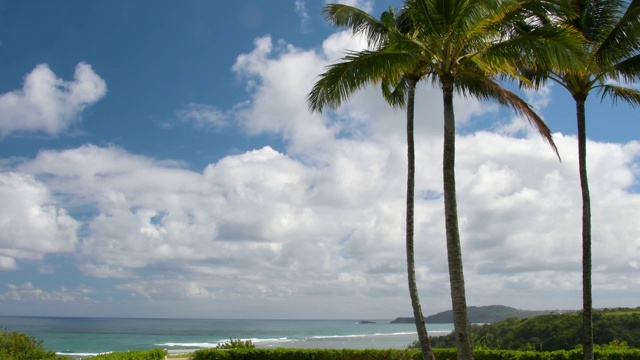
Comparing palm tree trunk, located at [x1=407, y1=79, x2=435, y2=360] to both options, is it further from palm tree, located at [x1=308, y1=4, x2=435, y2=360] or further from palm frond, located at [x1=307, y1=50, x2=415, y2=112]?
palm frond, located at [x1=307, y1=50, x2=415, y2=112]

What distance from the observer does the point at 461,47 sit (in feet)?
33.1

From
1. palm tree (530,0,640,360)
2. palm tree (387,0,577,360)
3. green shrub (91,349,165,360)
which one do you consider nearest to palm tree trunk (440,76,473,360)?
palm tree (387,0,577,360)

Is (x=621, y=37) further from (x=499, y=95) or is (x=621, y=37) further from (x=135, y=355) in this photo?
(x=135, y=355)

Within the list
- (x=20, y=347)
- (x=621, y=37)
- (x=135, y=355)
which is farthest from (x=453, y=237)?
(x=135, y=355)

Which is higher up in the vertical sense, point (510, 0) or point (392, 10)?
point (392, 10)

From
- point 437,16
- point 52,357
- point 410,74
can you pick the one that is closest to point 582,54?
point 437,16

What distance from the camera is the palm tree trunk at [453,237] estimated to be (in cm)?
942

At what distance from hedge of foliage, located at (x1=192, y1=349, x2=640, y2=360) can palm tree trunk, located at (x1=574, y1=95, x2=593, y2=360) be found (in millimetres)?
4311

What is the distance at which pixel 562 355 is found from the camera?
16266 mm

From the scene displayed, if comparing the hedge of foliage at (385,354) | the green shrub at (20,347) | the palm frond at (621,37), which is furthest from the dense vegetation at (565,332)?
the green shrub at (20,347)

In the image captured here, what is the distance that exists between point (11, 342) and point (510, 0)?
1295cm

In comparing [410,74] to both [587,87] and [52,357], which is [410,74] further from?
[52,357]

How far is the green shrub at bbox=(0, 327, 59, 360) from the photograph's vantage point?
1341 centimetres

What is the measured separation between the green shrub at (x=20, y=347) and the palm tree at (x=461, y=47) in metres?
9.84
